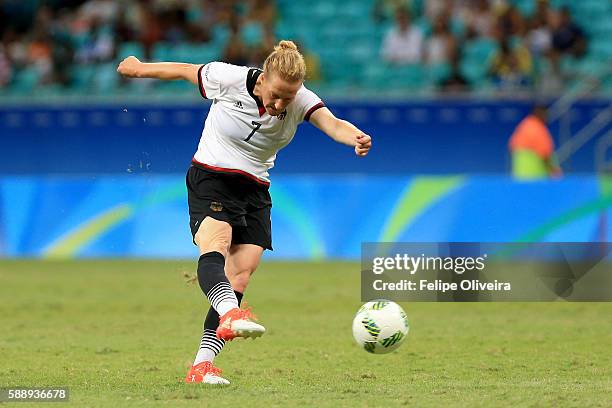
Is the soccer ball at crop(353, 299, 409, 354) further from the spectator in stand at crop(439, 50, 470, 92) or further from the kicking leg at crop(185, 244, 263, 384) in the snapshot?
the spectator in stand at crop(439, 50, 470, 92)

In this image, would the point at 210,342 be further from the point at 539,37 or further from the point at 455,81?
the point at 539,37

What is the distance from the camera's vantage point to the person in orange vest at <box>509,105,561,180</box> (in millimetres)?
18516

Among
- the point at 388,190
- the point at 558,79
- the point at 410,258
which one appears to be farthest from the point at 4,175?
the point at 410,258

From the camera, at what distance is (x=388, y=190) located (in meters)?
17.3

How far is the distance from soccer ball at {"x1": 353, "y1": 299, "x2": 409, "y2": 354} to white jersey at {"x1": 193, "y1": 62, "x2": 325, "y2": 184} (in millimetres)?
1151

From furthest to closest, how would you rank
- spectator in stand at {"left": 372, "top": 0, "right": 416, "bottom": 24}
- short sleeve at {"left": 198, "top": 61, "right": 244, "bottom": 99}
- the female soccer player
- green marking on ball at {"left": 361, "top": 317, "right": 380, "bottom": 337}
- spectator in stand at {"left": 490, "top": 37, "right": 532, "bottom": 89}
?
spectator in stand at {"left": 372, "top": 0, "right": 416, "bottom": 24} → spectator in stand at {"left": 490, "top": 37, "right": 532, "bottom": 89} → green marking on ball at {"left": 361, "top": 317, "right": 380, "bottom": 337} → short sleeve at {"left": 198, "top": 61, "right": 244, "bottom": 99} → the female soccer player

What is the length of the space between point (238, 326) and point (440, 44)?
15052mm

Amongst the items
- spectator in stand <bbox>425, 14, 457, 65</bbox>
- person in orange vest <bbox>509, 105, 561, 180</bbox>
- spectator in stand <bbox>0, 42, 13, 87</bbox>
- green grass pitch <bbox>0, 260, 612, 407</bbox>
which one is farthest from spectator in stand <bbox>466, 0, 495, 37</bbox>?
spectator in stand <bbox>0, 42, 13, 87</bbox>

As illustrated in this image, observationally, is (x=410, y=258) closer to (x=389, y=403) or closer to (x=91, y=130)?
(x=389, y=403)

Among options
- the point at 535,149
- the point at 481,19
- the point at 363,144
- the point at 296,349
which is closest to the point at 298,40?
the point at 481,19

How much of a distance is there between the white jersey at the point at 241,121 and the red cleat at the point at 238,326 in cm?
114

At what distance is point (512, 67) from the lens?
794 inches

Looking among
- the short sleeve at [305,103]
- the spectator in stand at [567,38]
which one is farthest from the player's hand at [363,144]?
the spectator in stand at [567,38]

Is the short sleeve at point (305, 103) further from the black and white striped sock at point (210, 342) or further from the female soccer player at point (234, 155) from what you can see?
the black and white striped sock at point (210, 342)
